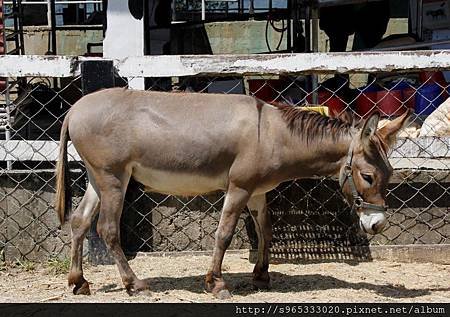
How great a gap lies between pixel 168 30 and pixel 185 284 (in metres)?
5.27

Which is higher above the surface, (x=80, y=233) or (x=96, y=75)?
(x=96, y=75)

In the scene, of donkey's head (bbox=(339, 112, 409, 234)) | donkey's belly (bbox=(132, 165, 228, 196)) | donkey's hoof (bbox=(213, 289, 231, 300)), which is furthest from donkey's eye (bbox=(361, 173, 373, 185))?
donkey's hoof (bbox=(213, 289, 231, 300))

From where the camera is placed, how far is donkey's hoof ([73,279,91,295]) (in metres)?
4.82

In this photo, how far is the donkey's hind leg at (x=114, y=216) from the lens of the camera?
4.74 metres

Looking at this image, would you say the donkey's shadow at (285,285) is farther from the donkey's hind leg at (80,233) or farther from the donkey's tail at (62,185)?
the donkey's tail at (62,185)


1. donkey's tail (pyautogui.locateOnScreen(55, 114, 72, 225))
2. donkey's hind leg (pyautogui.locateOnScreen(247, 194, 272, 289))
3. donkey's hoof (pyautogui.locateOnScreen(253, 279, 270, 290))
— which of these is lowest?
donkey's hoof (pyautogui.locateOnScreen(253, 279, 270, 290))

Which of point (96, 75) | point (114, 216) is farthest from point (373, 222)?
point (96, 75)

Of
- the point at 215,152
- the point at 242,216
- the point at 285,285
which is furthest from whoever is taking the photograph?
the point at 242,216

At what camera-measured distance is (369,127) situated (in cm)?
463

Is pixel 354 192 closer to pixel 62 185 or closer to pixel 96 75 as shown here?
pixel 62 185

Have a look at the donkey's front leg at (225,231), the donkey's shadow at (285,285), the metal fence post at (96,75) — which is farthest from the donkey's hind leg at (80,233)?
the donkey's front leg at (225,231)

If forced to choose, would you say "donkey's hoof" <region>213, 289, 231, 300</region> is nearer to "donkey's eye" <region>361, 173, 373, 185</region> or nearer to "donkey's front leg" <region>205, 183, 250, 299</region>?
"donkey's front leg" <region>205, 183, 250, 299</region>

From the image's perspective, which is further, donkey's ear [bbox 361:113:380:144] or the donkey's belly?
Answer: the donkey's belly

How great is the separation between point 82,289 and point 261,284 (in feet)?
3.87
